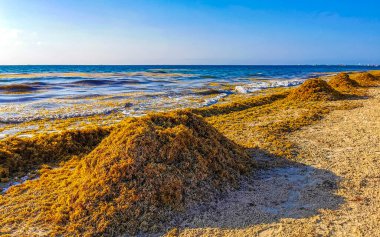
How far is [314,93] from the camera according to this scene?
39.1ft

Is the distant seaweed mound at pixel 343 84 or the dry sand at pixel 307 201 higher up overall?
the distant seaweed mound at pixel 343 84

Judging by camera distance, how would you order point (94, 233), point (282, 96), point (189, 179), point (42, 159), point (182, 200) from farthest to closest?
point (282, 96)
point (42, 159)
point (189, 179)
point (182, 200)
point (94, 233)

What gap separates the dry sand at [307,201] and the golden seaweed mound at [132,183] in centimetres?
31

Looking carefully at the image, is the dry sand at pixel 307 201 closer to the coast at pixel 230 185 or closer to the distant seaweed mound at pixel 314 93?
the coast at pixel 230 185

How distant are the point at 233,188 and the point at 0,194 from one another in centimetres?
310

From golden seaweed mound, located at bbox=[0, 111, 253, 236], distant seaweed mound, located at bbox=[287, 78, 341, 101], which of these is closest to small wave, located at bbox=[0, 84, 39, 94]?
distant seaweed mound, located at bbox=[287, 78, 341, 101]

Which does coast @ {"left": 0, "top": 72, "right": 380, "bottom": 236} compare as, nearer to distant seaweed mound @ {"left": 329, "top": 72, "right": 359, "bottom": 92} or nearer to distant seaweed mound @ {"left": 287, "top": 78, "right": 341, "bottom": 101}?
distant seaweed mound @ {"left": 287, "top": 78, "right": 341, "bottom": 101}

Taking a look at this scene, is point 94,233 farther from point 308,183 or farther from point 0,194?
point 308,183

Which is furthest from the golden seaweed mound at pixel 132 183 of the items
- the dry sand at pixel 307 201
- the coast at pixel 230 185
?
the dry sand at pixel 307 201

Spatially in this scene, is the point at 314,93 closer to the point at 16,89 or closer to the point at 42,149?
the point at 42,149

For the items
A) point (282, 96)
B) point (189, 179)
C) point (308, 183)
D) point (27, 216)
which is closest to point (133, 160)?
point (189, 179)

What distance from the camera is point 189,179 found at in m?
3.96

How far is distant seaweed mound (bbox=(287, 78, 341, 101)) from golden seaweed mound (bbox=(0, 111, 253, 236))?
773 cm

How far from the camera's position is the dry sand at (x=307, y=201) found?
3168mm
